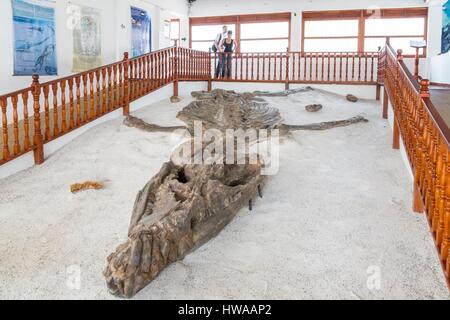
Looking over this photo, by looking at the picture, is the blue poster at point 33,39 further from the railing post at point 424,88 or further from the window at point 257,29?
the window at point 257,29

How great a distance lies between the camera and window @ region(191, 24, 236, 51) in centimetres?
1321

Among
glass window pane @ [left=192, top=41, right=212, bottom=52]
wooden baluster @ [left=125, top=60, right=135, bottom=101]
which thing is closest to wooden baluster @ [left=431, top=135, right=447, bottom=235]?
wooden baluster @ [left=125, top=60, right=135, bottom=101]

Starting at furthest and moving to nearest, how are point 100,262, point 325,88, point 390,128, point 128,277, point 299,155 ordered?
point 325,88
point 390,128
point 299,155
point 100,262
point 128,277

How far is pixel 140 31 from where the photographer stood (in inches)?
422

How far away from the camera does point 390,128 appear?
6195mm

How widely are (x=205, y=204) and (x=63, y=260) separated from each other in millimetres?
1159

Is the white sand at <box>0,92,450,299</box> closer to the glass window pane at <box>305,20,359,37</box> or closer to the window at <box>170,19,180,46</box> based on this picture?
the glass window pane at <box>305,20,359,37</box>

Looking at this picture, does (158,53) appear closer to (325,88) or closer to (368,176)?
(325,88)

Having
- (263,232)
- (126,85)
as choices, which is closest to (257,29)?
(126,85)

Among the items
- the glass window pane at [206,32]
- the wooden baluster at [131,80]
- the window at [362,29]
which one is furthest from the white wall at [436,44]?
the wooden baluster at [131,80]

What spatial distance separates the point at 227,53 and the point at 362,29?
3951 mm

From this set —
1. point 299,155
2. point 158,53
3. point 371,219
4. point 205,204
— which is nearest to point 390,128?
point 299,155

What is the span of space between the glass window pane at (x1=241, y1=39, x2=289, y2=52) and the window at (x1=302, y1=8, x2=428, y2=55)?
0.62m
